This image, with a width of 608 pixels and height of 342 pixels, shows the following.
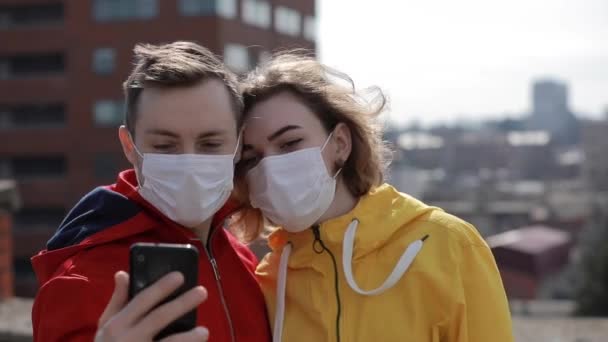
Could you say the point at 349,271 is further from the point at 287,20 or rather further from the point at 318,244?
the point at 287,20

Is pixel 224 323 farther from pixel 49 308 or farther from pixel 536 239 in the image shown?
pixel 536 239

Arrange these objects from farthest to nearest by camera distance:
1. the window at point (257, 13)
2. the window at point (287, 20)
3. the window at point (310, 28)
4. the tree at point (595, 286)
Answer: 1. the window at point (310, 28)
2. the window at point (287, 20)
3. the window at point (257, 13)
4. the tree at point (595, 286)

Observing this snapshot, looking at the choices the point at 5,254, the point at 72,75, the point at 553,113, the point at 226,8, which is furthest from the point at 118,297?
the point at 553,113

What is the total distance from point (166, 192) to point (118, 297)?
83 cm

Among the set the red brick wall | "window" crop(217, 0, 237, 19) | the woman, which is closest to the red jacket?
the woman

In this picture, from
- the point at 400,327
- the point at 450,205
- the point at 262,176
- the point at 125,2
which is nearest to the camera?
the point at 400,327

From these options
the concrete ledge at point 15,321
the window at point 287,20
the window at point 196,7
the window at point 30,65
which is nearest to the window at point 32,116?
the window at point 30,65

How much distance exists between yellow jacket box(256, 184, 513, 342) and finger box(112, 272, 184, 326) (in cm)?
102

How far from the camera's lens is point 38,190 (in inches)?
1743

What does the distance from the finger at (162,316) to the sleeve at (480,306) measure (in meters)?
1.09

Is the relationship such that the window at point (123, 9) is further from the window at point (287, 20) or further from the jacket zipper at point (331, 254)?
the jacket zipper at point (331, 254)

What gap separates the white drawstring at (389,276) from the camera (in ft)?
8.10

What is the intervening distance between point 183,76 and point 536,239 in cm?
5115

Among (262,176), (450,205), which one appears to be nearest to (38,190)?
(450,205)
